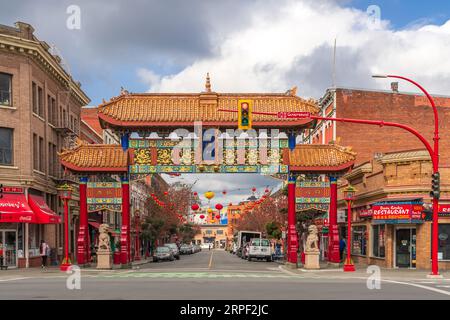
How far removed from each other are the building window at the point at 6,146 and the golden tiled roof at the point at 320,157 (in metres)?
16.0

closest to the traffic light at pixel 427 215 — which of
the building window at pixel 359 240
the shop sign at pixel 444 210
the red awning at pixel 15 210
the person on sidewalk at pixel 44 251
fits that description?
the shop sign at pixel 444 210

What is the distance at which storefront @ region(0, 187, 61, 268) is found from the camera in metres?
34.2

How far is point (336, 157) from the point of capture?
121 feet

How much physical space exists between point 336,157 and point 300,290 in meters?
18.9

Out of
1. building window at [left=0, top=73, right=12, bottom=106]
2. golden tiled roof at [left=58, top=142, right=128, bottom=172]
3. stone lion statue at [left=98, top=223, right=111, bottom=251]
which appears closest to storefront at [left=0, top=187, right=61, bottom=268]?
golden tiled roof at [left=58, top=142, right=128, bottom=172]

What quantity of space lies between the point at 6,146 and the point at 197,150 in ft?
36.4

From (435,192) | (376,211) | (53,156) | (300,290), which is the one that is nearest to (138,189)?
(53,156)

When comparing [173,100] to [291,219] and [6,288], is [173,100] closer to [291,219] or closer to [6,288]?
[291,219]

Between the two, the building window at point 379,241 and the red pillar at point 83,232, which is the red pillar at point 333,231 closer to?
the building window at point 379,241

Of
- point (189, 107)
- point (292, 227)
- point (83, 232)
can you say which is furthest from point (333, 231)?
point (83, 232)

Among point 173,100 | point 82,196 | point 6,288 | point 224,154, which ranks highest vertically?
point 173,100

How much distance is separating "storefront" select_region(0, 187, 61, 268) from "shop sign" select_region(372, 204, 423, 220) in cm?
1924

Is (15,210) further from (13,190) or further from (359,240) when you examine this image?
(359,240)

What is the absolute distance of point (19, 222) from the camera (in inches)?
1396
